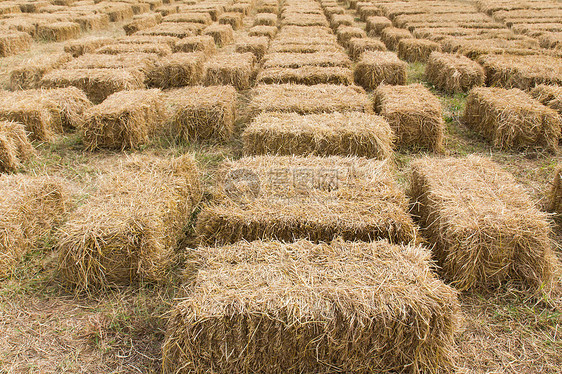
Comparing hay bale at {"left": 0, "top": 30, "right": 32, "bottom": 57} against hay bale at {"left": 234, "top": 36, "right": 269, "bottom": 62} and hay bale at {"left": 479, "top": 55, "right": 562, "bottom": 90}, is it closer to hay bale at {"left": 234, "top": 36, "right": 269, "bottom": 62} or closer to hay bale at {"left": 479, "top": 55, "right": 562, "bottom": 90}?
hay bale at {"left": 234, "top": 36, "right": 269, "bottom": 62}

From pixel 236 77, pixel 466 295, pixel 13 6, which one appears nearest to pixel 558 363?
pixel 466 295

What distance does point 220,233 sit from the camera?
3.84 metres

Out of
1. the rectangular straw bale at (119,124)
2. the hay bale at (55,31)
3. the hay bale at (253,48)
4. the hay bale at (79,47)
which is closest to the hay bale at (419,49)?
the hay bale at (253,48)

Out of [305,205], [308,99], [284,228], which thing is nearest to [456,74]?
[308,99]

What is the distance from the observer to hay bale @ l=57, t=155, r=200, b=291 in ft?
12.5

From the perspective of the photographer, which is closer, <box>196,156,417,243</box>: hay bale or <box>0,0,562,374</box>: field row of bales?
<box>0,0,562,374</box>: field row of bales

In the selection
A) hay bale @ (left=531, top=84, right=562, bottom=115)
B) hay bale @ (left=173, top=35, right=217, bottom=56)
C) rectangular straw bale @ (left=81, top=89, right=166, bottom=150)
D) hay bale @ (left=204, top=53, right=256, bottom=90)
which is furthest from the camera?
hay bale @ (left=173, top=35, right=217, bottom=56)

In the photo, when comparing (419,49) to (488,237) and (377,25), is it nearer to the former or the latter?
(377,25)

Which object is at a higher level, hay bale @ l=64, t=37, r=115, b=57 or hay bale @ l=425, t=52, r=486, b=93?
hay bale @ l=64, t=37, r=115, b=57

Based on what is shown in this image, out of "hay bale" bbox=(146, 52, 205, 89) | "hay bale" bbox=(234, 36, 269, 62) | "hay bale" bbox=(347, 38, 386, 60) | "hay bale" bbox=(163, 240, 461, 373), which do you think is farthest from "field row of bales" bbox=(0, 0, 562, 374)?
"hay bale" bbox=(347, 38, 386, 60)

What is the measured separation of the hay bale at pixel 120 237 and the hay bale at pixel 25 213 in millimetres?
565

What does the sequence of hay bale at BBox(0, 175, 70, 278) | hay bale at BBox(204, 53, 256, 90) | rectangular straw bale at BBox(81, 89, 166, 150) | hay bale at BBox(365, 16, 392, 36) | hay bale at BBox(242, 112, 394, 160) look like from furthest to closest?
hay bale at BBox(365, 16, 392, 36) → hay bale at BBox(204, 53, 256, 90) → rectangular straw bale at BBox(81, 89, 166, 150) → hay bale at BBox(242, 112, 394, 160) → hay bale at BBox(0, 175, 70, 278)

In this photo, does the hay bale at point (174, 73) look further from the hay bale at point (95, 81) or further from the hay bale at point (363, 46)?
the hay bale at point (363, 46)

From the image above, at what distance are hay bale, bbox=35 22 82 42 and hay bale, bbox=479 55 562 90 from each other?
13752 mm
